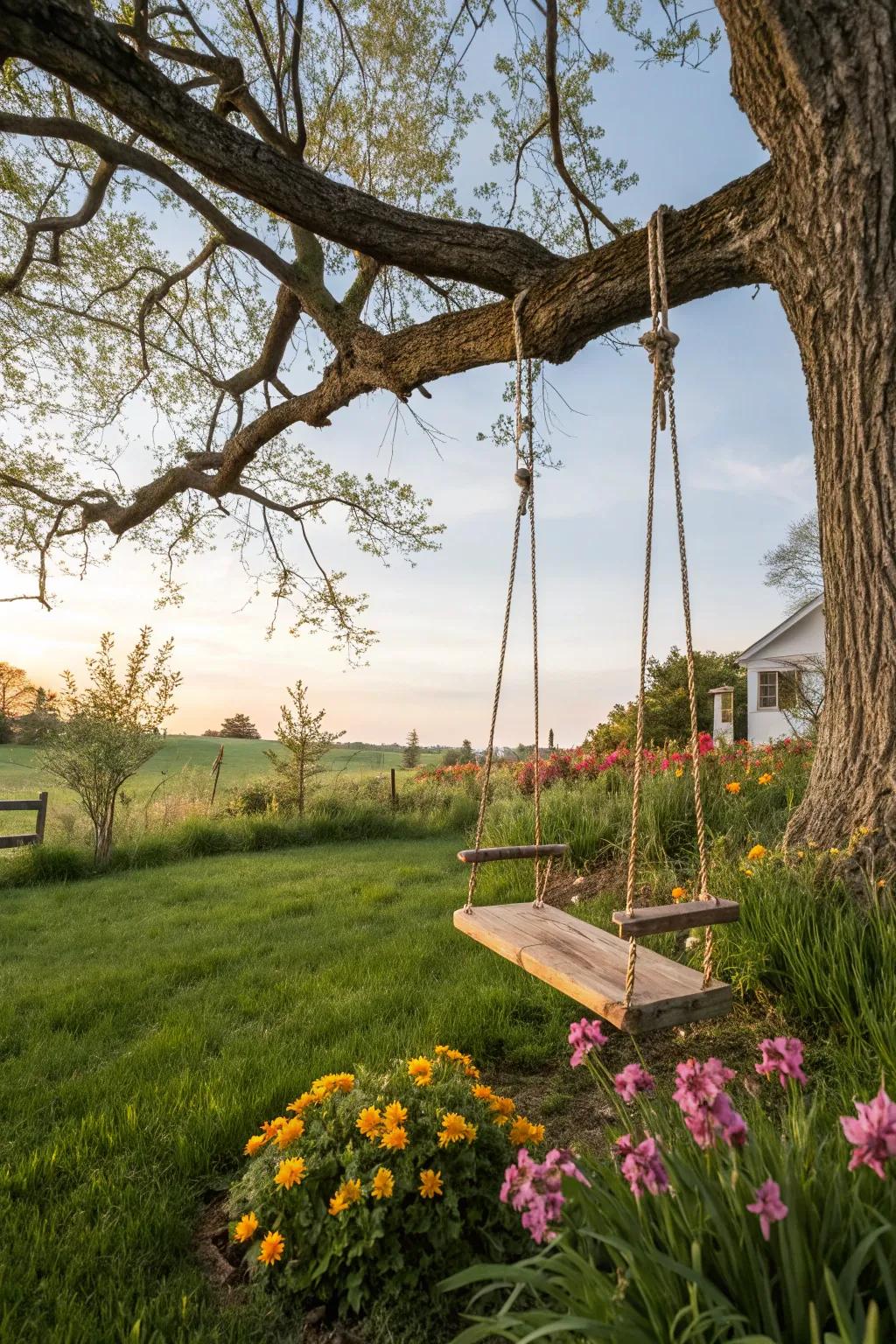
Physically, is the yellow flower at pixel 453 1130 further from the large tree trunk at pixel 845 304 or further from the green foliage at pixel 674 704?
the green foliage at pixel 674 704

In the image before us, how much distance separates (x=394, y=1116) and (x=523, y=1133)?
16.1 inches

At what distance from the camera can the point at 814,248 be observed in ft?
11.6

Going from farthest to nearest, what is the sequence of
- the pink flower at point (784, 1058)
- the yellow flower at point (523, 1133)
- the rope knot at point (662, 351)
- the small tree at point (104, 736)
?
the small tree at point (104, 736)
the rope knot at point (662, 351)
the yellow flower at point (523, 1133)
the pink flower at point (784, 1058)

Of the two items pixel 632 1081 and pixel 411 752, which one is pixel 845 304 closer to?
pixel 632 1081

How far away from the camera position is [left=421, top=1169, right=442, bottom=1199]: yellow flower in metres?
1.94

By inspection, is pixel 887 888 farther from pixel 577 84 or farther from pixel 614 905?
pixel 577 84

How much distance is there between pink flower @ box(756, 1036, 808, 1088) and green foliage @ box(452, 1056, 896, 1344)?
145mm

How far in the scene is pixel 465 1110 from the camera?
2.20 metres

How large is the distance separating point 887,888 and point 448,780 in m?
11.7

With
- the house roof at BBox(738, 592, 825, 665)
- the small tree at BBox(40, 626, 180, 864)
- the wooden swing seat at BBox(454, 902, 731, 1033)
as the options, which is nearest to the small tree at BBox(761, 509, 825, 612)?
the house roof at BBox(738, 592, 825, 665)

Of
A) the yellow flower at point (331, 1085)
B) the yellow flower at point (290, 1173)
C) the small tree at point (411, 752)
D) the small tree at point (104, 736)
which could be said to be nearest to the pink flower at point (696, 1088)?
the yellow flower at point (290, 1173)

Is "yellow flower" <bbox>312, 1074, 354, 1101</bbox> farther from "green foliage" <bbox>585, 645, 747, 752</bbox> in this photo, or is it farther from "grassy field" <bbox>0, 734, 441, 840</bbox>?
"grassy field" <bbox>0, 734, 441, 840</bbox>

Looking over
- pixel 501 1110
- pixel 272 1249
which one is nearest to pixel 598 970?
pixel 501 1110

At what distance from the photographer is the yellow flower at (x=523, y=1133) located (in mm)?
2172
